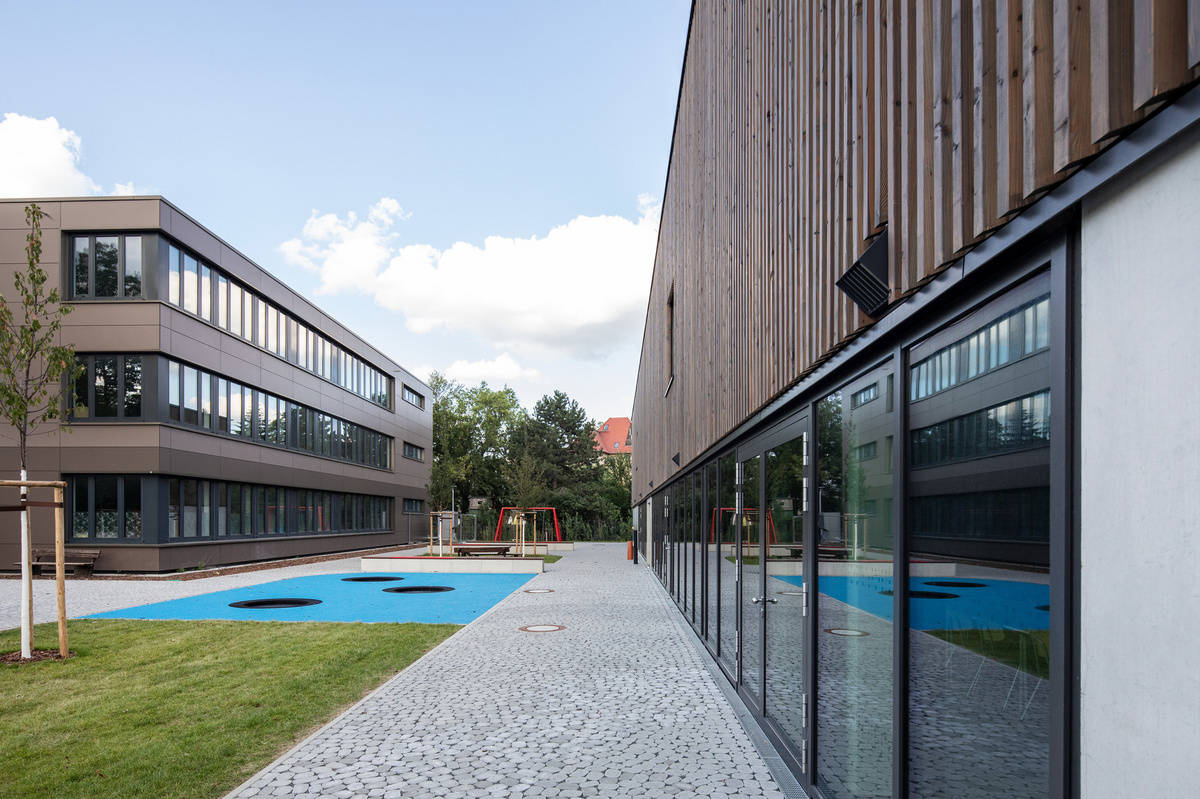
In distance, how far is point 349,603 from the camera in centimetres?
1628

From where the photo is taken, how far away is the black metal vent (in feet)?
11.0

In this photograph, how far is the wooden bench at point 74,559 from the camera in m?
21.7

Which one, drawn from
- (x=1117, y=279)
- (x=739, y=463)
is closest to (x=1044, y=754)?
(x=1117, y=279)

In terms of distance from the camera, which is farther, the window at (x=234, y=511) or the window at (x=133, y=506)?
the window at (x=234, y=511)

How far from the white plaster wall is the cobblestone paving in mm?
3632

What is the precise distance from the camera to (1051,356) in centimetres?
212

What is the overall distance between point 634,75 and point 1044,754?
19.0 m

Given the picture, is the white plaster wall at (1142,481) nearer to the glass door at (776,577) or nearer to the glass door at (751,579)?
the glass door at (776,577)

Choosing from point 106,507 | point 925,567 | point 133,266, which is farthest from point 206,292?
point 925,567

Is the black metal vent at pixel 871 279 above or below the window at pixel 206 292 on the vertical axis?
below

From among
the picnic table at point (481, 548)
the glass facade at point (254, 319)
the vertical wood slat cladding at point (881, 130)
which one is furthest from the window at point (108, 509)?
the vertical wood slat cladding at point (881, 130)

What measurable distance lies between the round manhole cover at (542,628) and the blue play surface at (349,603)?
1.41 metres

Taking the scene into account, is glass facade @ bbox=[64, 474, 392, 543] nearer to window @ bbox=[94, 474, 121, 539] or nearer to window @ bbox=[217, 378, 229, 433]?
window @ bbox=[94, 474, 121, 539]

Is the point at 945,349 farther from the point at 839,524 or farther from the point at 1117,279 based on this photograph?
the point at 839,524
